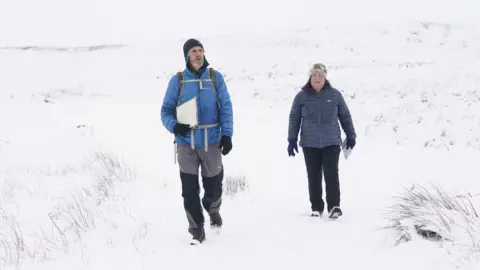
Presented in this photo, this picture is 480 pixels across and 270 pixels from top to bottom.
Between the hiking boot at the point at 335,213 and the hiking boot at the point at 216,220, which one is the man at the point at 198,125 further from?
the hiking boot at the point at 335,213

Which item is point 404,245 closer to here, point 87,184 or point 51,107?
point 87,184

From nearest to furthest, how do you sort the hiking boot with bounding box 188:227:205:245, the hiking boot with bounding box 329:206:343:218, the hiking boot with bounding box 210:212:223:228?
the hiking boot with bounding box 188:227:205:245 < the hiking boot with bounding box 210:212:223:228 < the hiking boot with bounding box 329:206:343:218

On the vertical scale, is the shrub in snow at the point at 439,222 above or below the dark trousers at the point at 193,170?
below

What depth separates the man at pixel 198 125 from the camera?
411 centimetres

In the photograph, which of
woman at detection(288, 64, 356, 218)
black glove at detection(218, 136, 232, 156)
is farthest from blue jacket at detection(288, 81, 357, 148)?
black glove at detection(218, 136, 232, 156)

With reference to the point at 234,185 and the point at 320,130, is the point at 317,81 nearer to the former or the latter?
the point at 320,130

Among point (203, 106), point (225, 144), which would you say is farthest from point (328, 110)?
point (203, 106)

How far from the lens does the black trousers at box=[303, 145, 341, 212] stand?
5.05m

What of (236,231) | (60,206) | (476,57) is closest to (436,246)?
(236,231)

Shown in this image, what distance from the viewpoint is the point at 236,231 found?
4.59 meters

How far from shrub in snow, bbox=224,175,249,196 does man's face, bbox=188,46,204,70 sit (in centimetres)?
245

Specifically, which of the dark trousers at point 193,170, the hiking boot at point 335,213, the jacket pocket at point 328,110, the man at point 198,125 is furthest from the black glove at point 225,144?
the hiking boot at point 335,213

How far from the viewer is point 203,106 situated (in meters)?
4.13

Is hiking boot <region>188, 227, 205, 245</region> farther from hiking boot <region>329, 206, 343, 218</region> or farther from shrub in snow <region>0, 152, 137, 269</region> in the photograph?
hiking boot <region>329, 206, 343, 218</region>
